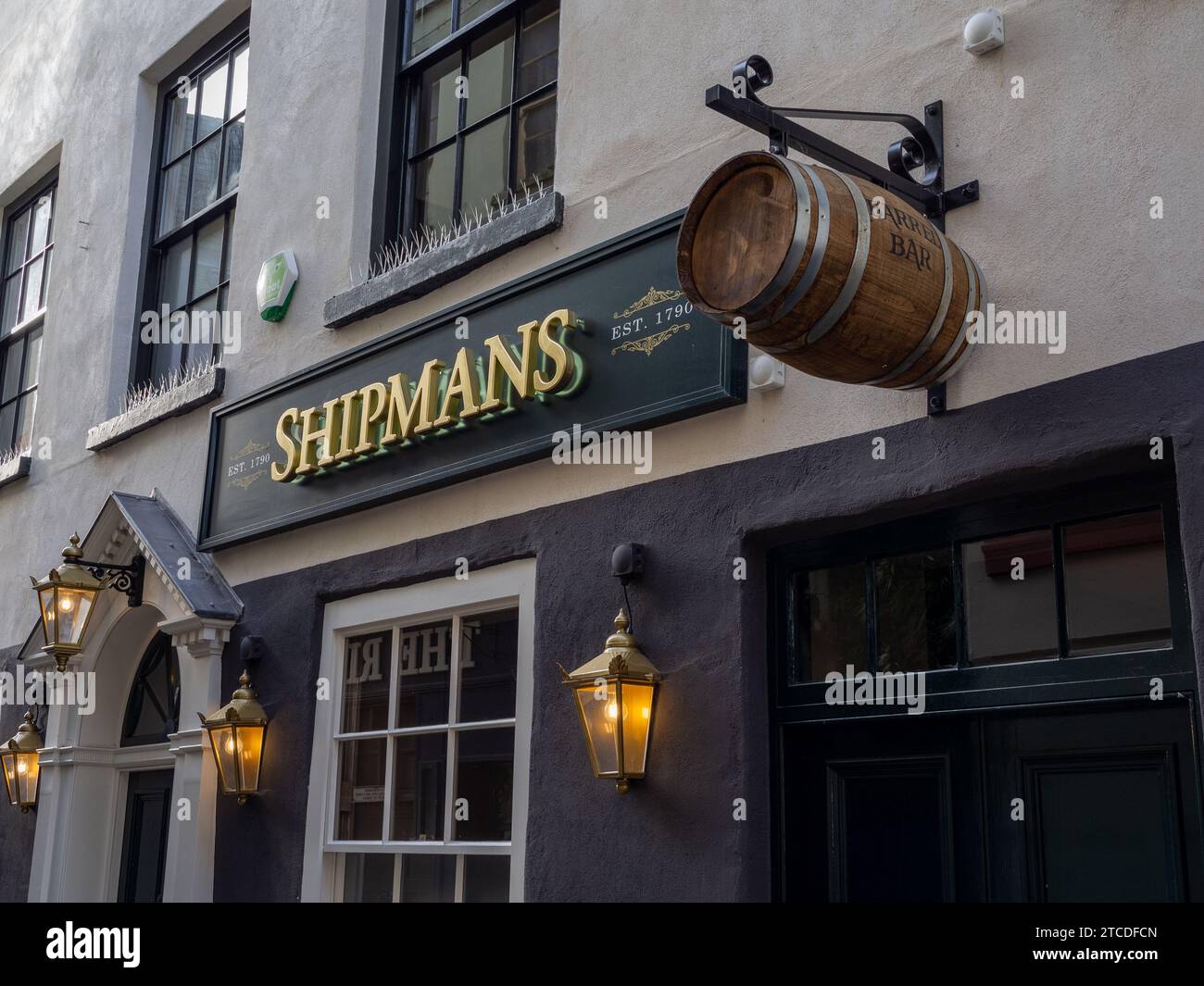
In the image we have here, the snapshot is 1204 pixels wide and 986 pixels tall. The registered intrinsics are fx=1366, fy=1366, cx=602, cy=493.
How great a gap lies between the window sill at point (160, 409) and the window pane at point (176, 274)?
78 centimetres

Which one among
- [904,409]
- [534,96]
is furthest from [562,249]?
[904,409]

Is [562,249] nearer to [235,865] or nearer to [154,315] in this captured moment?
[235,865]

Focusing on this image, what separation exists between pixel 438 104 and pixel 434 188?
1.53ft

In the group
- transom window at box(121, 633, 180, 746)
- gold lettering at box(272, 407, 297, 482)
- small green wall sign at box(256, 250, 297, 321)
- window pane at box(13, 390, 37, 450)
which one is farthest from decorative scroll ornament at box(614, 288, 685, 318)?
window pane at box(13, 390, 37, 450)

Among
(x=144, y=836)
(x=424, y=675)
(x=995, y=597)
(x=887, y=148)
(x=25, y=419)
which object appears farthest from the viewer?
(x=25, y=419)

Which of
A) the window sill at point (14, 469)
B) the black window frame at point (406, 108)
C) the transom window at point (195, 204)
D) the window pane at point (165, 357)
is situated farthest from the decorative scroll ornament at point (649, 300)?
the window sill at point (14, 469)

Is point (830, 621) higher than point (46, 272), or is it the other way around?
point (46, 272)

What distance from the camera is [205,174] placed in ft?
28.6

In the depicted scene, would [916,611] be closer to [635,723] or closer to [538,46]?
[635,723]

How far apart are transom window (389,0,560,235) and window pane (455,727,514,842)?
2.45 m

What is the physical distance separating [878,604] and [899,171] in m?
1.38

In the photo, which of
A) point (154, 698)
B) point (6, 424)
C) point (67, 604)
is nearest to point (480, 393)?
point (67, 604)

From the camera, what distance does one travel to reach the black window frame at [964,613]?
3.71m

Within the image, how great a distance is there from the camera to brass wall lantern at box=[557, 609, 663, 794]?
4707 millimetres
